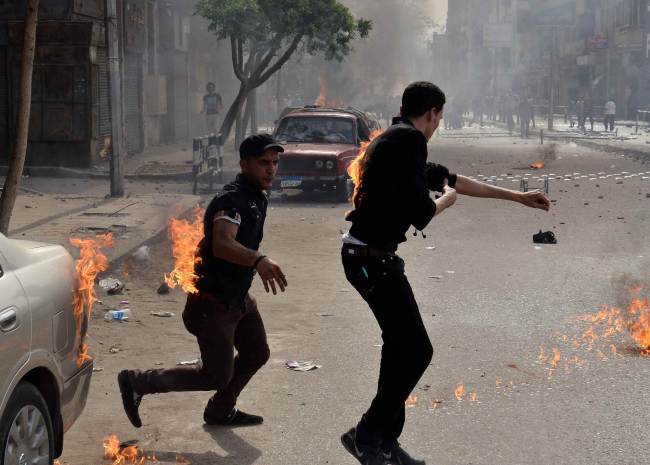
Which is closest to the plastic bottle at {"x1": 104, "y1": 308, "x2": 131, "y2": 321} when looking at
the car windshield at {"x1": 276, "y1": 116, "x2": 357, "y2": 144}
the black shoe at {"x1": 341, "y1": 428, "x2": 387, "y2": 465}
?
the black shoe at {"x1": 341, "y1": 428, "x2": 387, "y2": 465}

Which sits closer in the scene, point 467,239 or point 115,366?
point 115,366

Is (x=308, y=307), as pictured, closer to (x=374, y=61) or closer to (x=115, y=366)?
(x=115, y=366)

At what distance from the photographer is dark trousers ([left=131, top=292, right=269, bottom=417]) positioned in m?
5.76

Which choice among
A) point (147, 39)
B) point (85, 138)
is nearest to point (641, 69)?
point (147, 39)

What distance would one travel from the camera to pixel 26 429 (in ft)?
14.6

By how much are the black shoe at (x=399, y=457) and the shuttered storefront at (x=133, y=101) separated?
89.5 feet

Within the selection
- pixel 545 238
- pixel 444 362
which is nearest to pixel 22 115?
pixel 444 362

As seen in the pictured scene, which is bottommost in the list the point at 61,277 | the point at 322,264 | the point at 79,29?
the point at 322,264

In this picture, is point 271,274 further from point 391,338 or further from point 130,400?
point 130,400

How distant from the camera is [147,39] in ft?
117

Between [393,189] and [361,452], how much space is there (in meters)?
1.31

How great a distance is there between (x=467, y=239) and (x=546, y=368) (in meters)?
7.03

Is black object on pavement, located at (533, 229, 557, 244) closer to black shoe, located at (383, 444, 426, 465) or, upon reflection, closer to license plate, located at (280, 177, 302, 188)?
license plate, located at (280, 177, 302, 188)

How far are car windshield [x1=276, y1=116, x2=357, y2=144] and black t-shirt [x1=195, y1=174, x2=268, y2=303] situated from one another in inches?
583
